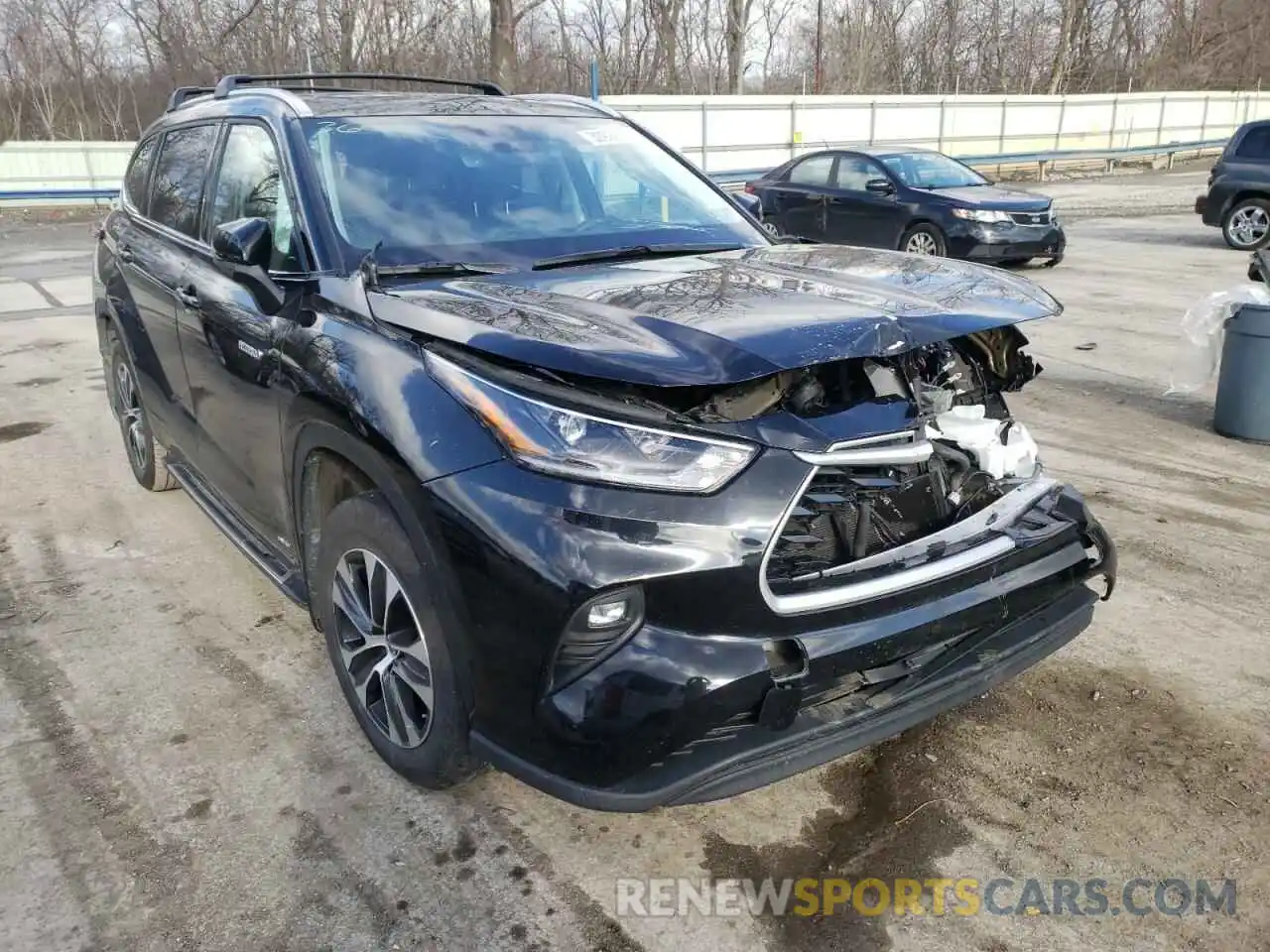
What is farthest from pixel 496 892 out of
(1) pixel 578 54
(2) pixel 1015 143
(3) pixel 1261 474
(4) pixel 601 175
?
(1) pixel 578 54

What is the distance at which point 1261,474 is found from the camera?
5.37 m

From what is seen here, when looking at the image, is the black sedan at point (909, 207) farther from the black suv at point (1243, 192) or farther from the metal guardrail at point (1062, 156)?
the metal guardrail at point (1062, 156)

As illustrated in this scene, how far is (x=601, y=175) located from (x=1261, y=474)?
4.04 metres

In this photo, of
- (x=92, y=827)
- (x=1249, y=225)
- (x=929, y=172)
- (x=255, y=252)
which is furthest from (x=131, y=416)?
(x=1249, y=225)

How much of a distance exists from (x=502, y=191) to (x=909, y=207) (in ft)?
34.4

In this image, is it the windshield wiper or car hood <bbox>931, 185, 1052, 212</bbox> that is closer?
the windshield wiper

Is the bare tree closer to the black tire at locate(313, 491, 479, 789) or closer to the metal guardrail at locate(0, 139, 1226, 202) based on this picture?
the metal guardrail at locate(0, 139, 1226, 202)

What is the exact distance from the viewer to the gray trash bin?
577 centimetres

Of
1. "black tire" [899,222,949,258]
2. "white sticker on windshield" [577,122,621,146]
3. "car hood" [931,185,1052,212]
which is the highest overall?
"white sticker on windshield" [577,122,621,146]

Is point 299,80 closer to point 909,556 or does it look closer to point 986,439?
point 986,439

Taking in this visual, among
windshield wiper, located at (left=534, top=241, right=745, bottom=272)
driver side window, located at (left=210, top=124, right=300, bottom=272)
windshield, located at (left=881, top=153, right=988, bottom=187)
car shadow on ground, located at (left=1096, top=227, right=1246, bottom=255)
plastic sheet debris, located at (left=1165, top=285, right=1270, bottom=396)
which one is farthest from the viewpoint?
car shadow on ground, located at (left=1096, top=227, right=1246, bottom=255)

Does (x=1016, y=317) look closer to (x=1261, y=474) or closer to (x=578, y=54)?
(x=1261, y=474)

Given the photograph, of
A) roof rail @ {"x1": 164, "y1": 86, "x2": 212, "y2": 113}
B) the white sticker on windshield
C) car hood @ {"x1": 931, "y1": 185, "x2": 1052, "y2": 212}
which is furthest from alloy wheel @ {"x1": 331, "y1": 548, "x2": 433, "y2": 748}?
car hood @ {"x1": 931, "y1": 185, "x2": 1052, "y2": 212}

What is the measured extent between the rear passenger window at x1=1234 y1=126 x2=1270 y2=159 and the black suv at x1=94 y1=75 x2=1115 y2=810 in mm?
13707
